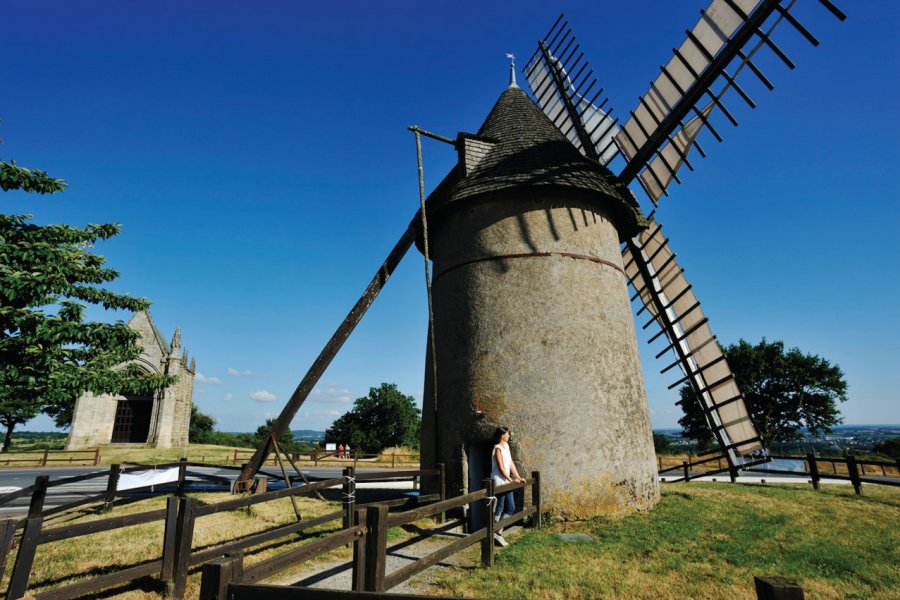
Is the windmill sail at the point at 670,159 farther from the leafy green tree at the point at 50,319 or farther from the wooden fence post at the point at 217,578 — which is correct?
the leafy green tree at the point at 50,319

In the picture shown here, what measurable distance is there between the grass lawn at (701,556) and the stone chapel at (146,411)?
2678 cm

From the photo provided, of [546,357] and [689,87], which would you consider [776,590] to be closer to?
[546,357]

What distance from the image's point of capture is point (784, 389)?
3266 centimetres

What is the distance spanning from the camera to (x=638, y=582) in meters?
4.53

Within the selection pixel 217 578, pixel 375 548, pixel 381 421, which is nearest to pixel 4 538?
pixel 217 578

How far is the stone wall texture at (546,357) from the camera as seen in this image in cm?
719

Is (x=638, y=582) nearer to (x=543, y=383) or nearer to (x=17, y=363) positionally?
(x=543, y=383)

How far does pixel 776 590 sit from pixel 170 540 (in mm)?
5140

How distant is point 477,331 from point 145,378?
759 cm

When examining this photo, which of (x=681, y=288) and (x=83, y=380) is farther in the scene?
(x=681, y=288)

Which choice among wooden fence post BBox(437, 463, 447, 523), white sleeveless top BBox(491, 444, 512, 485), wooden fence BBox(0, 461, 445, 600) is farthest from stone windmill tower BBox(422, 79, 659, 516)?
wooden fence BBox(0, 461, 445, 600)

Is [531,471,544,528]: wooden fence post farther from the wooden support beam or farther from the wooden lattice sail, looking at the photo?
the wooden lattice sail

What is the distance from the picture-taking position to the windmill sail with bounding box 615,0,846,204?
25.9 ft

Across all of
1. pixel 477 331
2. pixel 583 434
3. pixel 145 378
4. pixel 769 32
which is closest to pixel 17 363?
pixel 145 378
